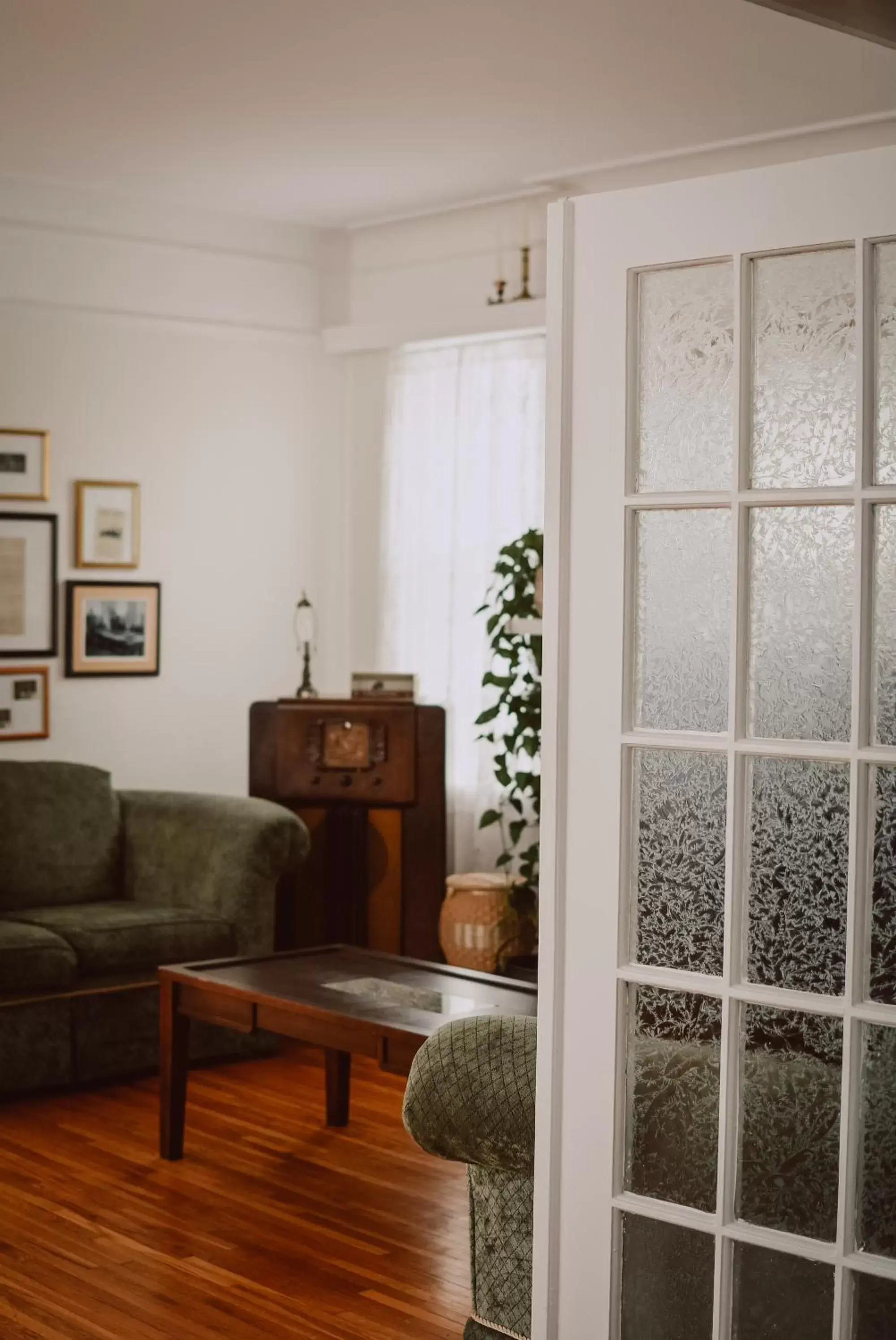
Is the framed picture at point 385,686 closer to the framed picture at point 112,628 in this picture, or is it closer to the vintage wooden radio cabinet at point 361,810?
the vintage wooden radio cabinet at point 361,810

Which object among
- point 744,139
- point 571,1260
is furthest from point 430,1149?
point 744,139

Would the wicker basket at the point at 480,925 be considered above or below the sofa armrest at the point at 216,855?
below

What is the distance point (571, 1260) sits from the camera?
240 centimetres

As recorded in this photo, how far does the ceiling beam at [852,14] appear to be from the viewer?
2.36 meters

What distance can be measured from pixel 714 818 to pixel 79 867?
12.5ft

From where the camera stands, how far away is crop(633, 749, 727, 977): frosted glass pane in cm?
224

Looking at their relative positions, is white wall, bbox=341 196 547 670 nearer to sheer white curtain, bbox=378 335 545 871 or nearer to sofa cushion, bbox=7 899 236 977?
sheer white curtain, bbox=378 335 545 871

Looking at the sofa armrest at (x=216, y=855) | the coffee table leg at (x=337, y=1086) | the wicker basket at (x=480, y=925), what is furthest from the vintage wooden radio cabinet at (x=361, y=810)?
the coffee table leg at (x=337, y=1086)

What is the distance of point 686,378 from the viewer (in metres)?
2.23

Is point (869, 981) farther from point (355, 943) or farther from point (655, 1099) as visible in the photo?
point (355, 943)

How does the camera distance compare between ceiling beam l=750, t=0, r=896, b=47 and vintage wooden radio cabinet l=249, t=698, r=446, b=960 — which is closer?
ceiling beam l=750, t=0, r=896, b=47

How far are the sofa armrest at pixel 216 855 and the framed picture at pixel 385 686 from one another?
687 mm

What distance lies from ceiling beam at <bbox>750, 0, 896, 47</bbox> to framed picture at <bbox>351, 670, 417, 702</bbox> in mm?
3941

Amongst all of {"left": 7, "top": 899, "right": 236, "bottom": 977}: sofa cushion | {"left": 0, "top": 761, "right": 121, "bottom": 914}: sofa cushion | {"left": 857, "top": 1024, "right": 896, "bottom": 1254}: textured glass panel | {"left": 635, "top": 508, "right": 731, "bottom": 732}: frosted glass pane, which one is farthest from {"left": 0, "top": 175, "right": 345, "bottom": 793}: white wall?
{"left": 857, "top": 1024, "right": 896, "bottom": 1254}: textured glass panel
